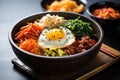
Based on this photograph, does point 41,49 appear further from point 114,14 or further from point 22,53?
point 114,14

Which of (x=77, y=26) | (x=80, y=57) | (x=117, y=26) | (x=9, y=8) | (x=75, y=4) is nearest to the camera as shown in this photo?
(x=80, y=57)

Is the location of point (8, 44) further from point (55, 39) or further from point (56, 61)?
point (56, 61)


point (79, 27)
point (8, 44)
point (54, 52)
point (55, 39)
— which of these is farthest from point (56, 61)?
point (8, 44)

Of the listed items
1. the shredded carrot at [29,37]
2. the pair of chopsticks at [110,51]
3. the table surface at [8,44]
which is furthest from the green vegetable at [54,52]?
the pair of chopsticks at [110,51]

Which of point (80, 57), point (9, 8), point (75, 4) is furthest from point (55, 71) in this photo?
point (9, 8)

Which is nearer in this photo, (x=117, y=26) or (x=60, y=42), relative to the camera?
(x=60, y=42)

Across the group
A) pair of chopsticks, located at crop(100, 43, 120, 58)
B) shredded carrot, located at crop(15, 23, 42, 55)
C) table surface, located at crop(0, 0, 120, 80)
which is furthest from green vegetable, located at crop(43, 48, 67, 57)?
pair of chopsticks, located at crop(100, 43, 120, 58)

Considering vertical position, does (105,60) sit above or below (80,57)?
below
